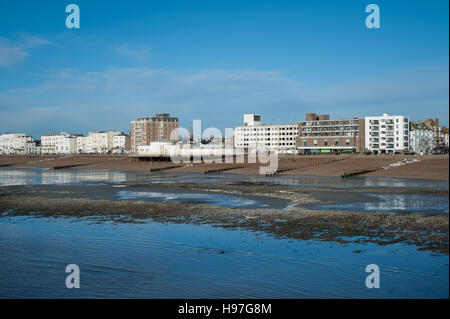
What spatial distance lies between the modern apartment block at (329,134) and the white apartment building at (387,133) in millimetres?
2634

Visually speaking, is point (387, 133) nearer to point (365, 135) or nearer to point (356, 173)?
point (365, 135)

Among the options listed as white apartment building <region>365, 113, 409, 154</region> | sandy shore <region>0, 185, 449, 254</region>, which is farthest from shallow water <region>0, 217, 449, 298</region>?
white apartment building <region>365, 113, 409, 154</region>

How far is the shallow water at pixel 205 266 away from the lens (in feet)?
39.4

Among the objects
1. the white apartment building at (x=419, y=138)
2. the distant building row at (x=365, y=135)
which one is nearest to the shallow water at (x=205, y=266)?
the distant building row at (x=365, y=135)

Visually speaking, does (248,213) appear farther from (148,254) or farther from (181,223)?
(148,254)

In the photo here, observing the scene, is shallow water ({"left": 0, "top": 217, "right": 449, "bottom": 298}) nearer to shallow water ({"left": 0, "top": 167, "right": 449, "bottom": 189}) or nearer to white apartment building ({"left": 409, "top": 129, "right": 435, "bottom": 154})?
shallow water ({"left": 0, "top": 167, "right": 449, "bottom": 189})

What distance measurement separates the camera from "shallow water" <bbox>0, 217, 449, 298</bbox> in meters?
12.0

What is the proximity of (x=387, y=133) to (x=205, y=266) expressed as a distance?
15764cm

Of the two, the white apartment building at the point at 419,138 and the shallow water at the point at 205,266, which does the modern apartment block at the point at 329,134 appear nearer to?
the white apartment building at the point at 419,138

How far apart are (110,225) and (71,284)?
381 inches

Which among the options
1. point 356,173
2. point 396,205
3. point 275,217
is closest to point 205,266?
point 275,217

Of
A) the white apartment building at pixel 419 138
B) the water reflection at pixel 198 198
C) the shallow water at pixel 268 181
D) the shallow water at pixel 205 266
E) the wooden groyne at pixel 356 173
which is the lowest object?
the shallow water at pixel 205 266

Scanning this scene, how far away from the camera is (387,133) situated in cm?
15988

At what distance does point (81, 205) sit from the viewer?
30375 mm
